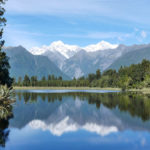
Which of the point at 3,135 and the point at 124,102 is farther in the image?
the point at 124,102

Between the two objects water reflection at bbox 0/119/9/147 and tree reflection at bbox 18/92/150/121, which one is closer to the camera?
water reflection at bbox 0/119/9/147

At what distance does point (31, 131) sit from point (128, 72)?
131020 mm

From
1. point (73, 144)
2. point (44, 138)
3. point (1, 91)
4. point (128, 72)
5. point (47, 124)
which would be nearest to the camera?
point (73, 144)

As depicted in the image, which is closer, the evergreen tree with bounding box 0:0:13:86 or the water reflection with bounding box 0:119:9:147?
the water reflection with bounding box 0:119:9:147

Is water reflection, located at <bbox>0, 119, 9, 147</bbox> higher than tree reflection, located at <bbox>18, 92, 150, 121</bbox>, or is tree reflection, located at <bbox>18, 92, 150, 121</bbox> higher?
water reflection, located at <bbox>0, 119, 9, 147</bbox>

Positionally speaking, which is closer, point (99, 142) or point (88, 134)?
point (99, 142)

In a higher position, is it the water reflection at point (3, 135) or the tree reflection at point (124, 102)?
the water reflection at point (3, 135)

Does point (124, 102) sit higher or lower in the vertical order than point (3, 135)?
lower

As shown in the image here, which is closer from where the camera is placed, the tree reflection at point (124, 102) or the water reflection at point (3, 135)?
the water reflection at point (3, 135)

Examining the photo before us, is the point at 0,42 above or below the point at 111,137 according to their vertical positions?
above

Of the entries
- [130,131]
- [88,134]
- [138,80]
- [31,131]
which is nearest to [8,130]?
[31,131]

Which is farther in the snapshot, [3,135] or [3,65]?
[3,65]

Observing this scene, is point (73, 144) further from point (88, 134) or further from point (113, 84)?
point (113, 84)

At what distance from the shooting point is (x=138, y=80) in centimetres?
13662
